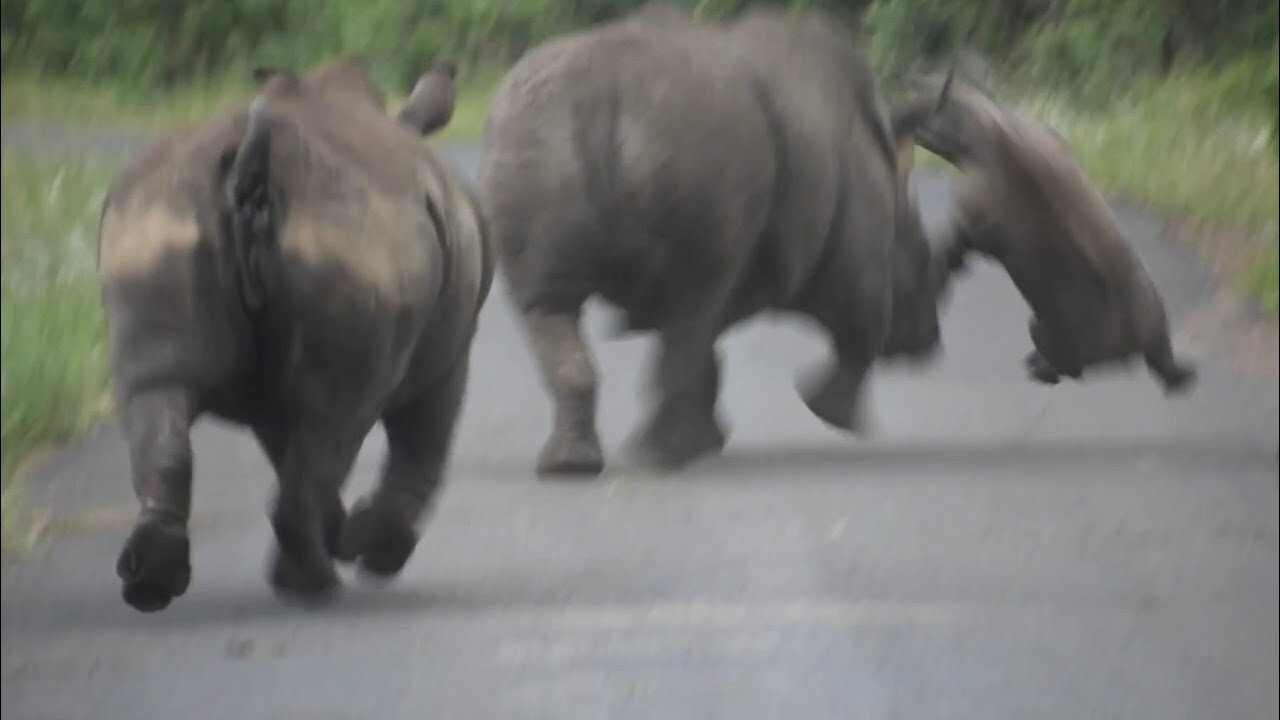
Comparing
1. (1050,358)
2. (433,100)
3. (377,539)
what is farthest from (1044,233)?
(377,539)

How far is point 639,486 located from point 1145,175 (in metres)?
0.65

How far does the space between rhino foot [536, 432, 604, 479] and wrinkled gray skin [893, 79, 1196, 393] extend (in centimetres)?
43

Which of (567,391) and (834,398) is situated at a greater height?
(567,391)

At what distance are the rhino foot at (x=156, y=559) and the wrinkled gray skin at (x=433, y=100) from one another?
0.45 m

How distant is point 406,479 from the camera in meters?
2.70

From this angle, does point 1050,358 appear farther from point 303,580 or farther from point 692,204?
point 303,580

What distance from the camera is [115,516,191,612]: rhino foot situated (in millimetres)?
2307

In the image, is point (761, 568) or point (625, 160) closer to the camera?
point (625, 160)

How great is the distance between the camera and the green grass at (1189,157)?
2.62 meters

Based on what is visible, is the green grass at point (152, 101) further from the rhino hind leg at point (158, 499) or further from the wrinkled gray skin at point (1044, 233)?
the wrinkled gray skin at point (1044, 233)

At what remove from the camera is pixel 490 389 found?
9.03 ft

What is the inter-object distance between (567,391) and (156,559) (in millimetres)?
519

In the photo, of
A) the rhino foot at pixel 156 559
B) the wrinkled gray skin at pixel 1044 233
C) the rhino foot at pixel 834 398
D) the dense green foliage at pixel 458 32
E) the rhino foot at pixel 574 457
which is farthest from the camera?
the rhino foot at pixel 834 398

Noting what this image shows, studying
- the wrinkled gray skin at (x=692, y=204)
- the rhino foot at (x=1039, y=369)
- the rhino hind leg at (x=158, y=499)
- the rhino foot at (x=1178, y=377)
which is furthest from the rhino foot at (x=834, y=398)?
the rhino hind leg at (x=158, y=499)
